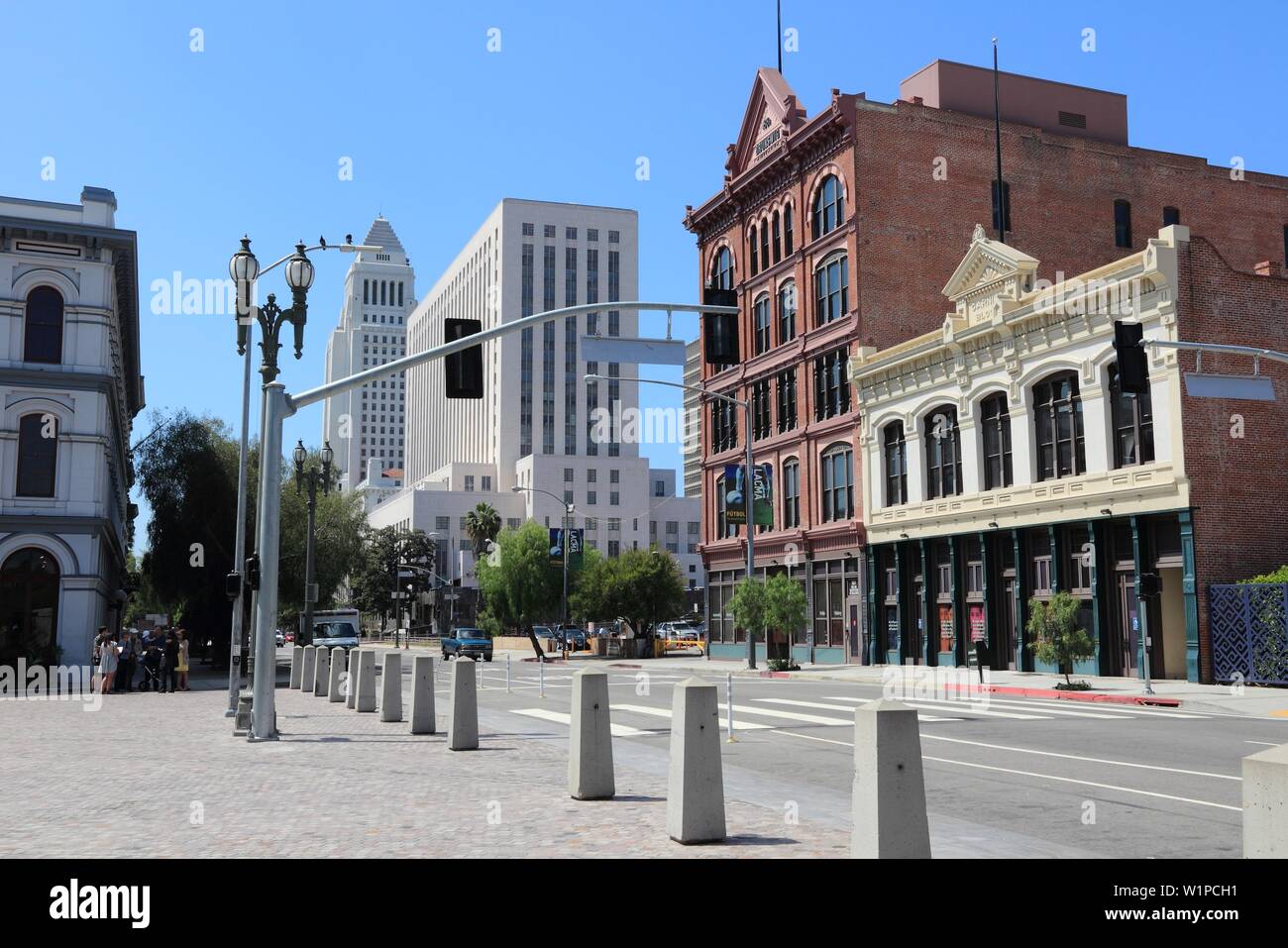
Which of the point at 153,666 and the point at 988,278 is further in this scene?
the point at 988,278

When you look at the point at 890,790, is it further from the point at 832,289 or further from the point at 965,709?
the point at 832,289

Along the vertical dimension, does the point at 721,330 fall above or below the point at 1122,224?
below

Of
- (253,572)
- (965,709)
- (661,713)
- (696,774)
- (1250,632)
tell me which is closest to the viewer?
(696,774)

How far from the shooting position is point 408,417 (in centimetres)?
19712

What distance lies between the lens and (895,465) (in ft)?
138

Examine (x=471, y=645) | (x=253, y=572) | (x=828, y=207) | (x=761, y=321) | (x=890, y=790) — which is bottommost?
(x=471, y=645)

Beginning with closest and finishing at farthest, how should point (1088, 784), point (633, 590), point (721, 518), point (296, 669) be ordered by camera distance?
point (1088, 784)
point (296, 669)
point (721, 518)
point (633, 590)

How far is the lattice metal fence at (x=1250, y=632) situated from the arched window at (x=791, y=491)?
20964mm

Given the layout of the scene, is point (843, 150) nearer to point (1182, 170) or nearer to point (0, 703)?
point (1182, 170)

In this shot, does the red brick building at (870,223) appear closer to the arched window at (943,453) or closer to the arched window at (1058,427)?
the arched window at (943,453)

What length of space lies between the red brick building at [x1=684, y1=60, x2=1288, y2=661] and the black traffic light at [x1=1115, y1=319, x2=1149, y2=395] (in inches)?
962

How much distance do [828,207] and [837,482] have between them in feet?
35.5

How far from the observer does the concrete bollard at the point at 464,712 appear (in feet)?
→ 49.8

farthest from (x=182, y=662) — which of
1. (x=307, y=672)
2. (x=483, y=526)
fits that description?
(x=483, y=526)
